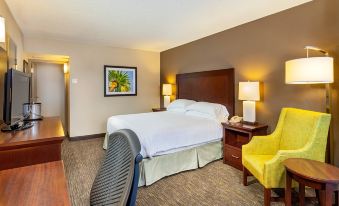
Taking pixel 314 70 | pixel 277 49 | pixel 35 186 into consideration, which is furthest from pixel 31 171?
pixel 277 49

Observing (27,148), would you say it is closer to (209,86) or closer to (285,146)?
(285,146)

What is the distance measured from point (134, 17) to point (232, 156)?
2.69m

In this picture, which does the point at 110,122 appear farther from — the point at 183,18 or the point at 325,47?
the point at 325,47

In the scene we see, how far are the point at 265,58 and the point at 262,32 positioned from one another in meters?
0.43

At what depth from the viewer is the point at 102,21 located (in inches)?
126

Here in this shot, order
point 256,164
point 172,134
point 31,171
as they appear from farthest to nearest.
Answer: point 172,134, point 256,164, point 31,171

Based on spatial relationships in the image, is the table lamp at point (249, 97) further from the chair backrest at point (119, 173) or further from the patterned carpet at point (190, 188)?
the chair backrest at point (119, 173)

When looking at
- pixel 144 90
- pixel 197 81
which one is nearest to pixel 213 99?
pixel 197 81

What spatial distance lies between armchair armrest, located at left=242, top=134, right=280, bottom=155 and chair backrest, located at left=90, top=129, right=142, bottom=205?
192 centimetres

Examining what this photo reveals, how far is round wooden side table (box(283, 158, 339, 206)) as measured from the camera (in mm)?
1538

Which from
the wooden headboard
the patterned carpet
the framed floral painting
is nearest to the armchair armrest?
the patterned carpet

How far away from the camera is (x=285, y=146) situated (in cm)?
239

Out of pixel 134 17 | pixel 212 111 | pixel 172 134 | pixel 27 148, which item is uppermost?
pixel 134 17

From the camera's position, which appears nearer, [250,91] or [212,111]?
[250,91]
